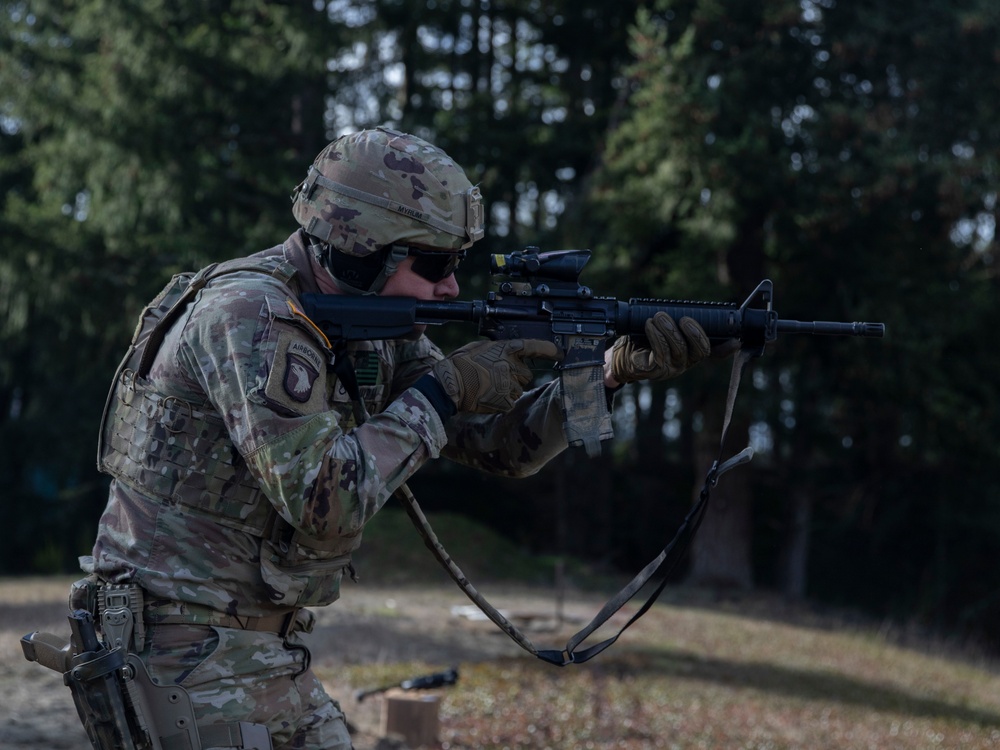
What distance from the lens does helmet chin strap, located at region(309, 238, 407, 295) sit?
10.8 feet

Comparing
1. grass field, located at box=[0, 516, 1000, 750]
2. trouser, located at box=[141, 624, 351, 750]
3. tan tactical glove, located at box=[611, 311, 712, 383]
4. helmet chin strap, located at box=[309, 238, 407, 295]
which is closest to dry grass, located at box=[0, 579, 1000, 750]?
grass field, located at box=[0, 516, 1000, 750]

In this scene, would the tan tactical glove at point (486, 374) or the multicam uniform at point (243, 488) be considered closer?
the multicam uniform at point (243, 488)

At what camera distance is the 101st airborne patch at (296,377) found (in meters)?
2.84

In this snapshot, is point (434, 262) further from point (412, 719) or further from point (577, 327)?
point (412, 719)

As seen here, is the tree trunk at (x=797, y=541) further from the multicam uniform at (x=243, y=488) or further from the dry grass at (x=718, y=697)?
the multicam uniform at (x=243, y=488)

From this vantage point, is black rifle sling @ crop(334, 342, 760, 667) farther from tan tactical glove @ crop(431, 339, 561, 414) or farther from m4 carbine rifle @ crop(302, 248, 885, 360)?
Answer: tan tactical glove @ crop(431, 339, 561, 414)

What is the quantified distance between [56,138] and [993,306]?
496 inches

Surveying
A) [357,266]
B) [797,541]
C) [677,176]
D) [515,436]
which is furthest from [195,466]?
[797,541]

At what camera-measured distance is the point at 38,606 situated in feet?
35.6

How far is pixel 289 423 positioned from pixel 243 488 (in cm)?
32

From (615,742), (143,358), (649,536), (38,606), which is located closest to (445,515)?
(649,536)

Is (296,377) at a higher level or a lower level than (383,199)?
lower

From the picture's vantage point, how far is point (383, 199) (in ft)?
10.5

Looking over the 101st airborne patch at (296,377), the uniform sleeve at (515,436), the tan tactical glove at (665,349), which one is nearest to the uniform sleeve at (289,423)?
the 101st airborne patch at (296,377)
